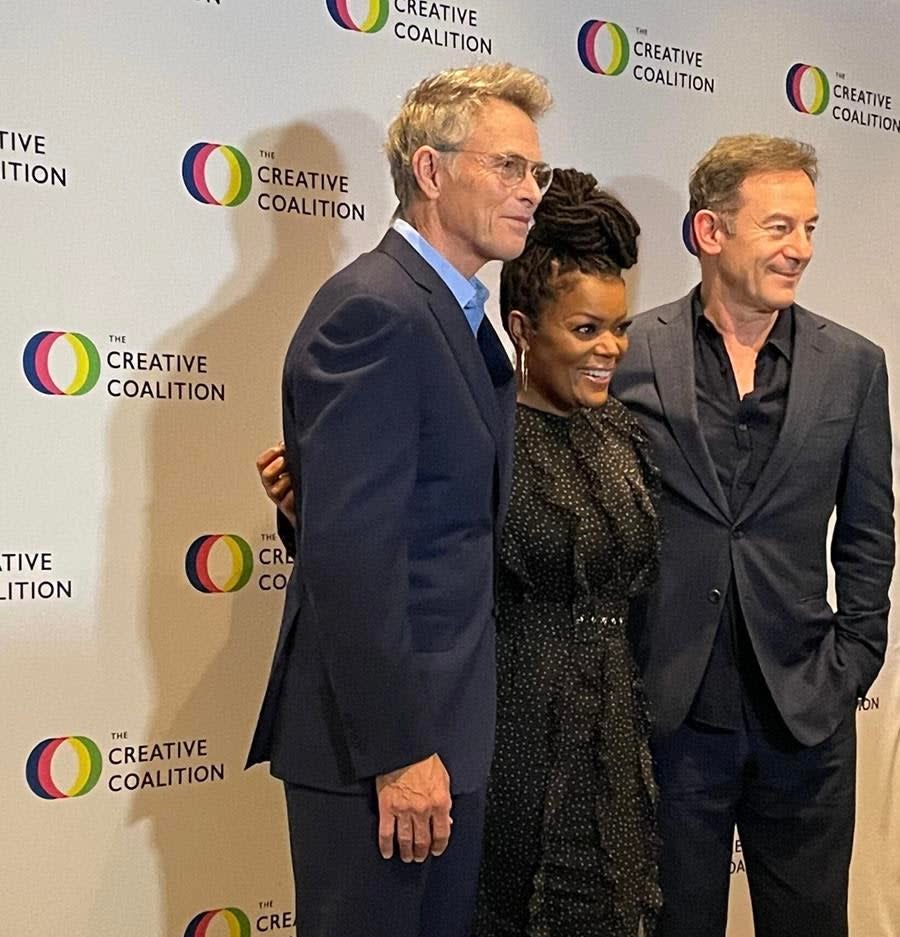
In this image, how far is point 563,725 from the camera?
1680 mm

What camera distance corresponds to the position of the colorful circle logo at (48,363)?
1969 millimetres

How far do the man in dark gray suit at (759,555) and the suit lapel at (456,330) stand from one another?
0.50 metres

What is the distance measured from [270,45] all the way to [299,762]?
52.1 inches

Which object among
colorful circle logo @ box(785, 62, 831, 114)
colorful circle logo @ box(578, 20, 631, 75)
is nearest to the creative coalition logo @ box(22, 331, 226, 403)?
colorful circle logo @ box(578, 20, 631, 75)

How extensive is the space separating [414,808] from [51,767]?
898 mm

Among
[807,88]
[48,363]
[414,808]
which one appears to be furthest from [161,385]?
[807,88]

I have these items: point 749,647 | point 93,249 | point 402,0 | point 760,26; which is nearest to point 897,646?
point 749,647

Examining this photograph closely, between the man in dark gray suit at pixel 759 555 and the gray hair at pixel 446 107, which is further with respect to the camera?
the man in dark gray suit at pixel 759 555

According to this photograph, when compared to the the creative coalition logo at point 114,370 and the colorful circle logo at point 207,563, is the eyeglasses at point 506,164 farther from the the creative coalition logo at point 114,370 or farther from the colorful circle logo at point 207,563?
the colorful circle logo at point 207,563

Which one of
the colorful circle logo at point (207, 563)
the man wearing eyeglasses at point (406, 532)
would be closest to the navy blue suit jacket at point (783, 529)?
the man wearing eyeglasses at point (406, 532)

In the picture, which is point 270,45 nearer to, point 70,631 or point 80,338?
point 80,338

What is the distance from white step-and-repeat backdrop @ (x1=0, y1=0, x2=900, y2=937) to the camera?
1974mm

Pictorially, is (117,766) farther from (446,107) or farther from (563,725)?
(446,107)

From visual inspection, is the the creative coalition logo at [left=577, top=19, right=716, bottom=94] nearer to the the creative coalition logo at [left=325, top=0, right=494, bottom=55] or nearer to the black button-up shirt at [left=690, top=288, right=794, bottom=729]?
the the creative coalition logo at [left=325, top=0, right=494, bottom=55]
